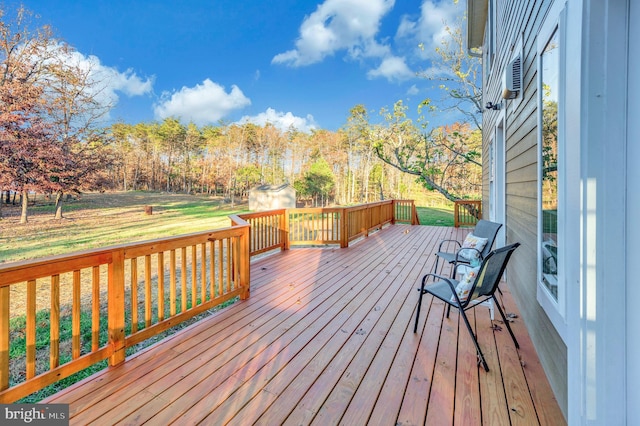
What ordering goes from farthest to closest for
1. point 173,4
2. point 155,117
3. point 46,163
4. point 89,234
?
1. point 155,117
2. point 173,4
3. point 46,163
4. point 89,234

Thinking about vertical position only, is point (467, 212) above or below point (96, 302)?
above

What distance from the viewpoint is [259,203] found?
20.4 m

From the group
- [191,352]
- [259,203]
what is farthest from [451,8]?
[259,203]

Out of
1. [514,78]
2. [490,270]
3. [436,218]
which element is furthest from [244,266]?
[436,218]

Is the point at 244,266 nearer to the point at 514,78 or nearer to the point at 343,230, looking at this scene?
the point at 343,230

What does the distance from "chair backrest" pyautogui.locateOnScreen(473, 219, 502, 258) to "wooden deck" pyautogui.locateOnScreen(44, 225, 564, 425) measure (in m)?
0.62

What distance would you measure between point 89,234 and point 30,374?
10.6 metres

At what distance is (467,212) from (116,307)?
10.3 m

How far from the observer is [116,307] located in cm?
201

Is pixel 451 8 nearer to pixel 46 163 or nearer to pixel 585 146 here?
pixel 585 146

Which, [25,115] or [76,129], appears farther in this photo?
[76,129]

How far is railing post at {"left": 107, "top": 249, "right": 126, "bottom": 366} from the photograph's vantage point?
200cm

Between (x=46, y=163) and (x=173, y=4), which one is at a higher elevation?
(x=173, y=4)

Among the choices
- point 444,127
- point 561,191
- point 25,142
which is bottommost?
point 561,191
